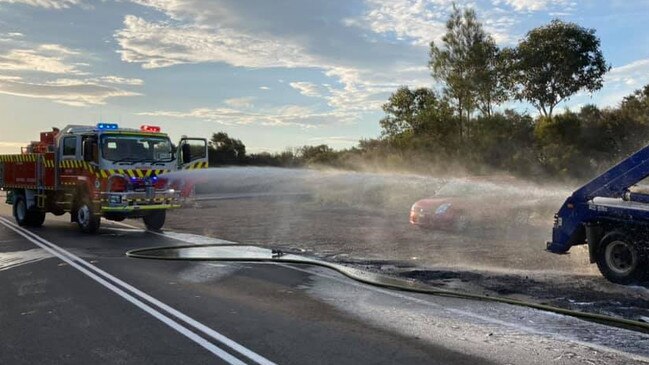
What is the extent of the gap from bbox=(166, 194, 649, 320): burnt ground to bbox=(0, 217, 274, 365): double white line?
371 centimetres

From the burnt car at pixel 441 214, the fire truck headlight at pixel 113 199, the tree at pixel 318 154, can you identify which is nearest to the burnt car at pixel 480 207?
the burnt car at pixel 441 214

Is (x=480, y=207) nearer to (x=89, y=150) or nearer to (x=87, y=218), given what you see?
(x=89, y=150)

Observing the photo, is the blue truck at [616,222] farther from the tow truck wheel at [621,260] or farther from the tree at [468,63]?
the tree at [468,63]

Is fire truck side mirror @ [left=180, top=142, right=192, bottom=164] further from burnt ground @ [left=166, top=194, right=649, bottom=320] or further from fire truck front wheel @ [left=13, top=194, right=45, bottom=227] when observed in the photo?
fire truck front wheel @ [left=13, top=194, right=45, bottom=227]

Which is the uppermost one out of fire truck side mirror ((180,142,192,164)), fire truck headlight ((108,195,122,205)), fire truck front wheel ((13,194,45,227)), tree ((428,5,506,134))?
tree ((428,5,506,134))

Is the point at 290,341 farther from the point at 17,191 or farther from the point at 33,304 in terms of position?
the point at 17,191

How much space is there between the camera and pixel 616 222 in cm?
836

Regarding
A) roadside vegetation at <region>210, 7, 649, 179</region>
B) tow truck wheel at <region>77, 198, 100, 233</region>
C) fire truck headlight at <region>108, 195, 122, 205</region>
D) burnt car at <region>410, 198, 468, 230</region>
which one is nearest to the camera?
fire truck headlight at <region>108, 195, 122, 205</region>

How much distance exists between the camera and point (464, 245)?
12.5m

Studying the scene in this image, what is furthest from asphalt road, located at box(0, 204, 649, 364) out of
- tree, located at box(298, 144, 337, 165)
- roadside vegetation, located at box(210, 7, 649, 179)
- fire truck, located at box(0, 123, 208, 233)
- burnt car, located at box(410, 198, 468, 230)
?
tree, located at box(298, 144, 337, 165)

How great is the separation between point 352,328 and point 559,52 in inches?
1137

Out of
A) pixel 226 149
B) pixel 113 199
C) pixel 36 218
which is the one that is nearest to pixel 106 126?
pixel 113 199

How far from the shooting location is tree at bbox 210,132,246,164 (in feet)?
162

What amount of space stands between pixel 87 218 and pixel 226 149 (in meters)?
37.3
